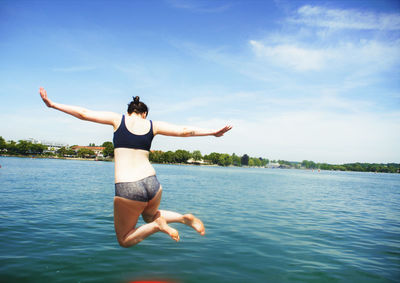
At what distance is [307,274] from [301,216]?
989 cm

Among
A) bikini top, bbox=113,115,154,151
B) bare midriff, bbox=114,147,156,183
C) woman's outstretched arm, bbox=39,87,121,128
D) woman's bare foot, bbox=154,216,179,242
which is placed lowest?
woman's bare foot, bbox=154,216,179,242

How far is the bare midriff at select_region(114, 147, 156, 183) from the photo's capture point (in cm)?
417

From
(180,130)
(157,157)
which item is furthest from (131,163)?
(157,157)

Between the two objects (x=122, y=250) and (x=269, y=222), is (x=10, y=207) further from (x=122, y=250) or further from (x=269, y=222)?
(x=269, y=222)

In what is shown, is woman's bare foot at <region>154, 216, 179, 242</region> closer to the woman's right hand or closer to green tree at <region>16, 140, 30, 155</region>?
the woman's right hand

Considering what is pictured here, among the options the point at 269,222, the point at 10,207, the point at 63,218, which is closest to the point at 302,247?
the point at 269,222

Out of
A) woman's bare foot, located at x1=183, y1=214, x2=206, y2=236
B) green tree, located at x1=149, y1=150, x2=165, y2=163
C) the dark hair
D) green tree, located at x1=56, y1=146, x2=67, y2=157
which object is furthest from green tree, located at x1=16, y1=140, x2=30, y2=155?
woman's bare foot, located at x1=183, y1=214, x2=206, y2=236

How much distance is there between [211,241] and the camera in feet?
31.8

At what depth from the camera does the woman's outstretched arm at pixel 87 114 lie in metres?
4.36

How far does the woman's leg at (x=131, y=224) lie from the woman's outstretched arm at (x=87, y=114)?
1.35 meters

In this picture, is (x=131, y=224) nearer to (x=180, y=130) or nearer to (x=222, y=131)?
(x=180, y=130)

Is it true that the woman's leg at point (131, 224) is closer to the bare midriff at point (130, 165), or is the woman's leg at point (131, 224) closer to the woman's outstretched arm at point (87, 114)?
the bare midriff at point (130, 165)

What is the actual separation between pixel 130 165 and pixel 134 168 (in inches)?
3.3

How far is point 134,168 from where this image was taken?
4.23m
